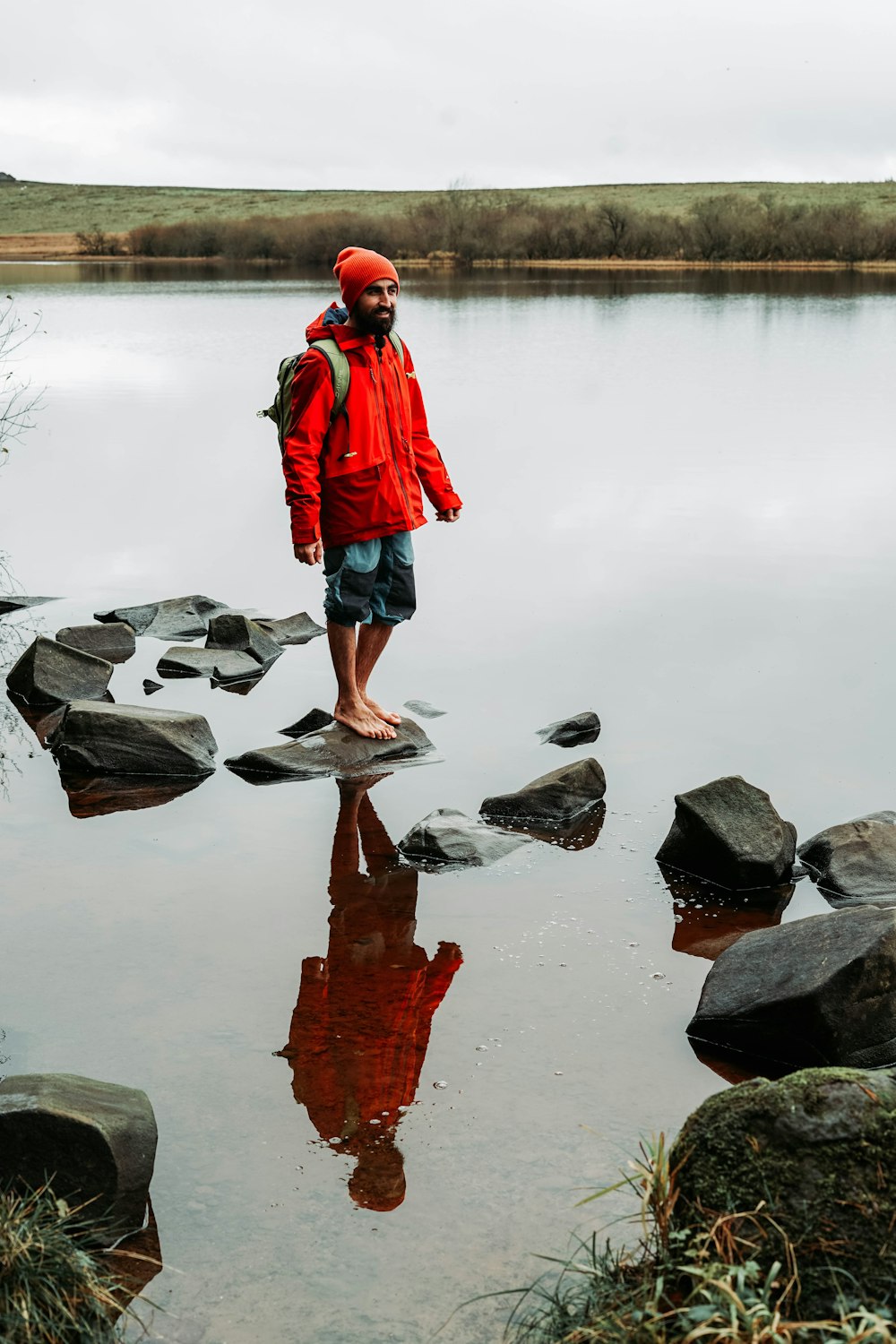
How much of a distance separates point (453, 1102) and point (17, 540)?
820 centimetres

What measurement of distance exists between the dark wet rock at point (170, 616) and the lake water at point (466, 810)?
381mm

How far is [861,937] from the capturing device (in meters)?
3.70

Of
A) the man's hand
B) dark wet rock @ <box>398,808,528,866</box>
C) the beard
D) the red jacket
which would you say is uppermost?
the beard

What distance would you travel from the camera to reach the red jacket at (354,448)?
5.77 meters

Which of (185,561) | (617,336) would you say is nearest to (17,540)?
(185,561)

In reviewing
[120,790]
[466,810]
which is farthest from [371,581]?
[120,790]

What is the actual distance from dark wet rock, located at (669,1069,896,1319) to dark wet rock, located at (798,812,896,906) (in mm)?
2054

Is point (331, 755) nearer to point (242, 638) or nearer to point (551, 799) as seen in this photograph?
point (551, 799)

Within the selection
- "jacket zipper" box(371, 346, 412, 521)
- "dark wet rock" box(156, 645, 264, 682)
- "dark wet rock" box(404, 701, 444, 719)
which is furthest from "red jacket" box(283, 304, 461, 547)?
"dark wet rock" box(156, 645, 264, 682)

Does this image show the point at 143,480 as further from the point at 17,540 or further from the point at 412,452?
the point at 412,452

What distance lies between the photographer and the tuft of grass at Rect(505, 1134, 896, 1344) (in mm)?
2311

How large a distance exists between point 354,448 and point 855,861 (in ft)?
8.41

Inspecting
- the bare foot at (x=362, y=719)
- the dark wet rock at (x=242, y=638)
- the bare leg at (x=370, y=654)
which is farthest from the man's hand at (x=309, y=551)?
the dark wet rock at (x=242, y=638)

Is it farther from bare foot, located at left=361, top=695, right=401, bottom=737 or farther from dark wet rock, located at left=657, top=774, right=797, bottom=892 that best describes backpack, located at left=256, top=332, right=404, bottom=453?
dark wet rock, located at left=657, top=774, right=797, bottom=892
